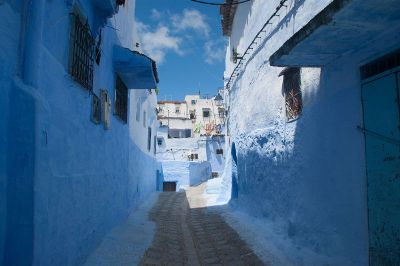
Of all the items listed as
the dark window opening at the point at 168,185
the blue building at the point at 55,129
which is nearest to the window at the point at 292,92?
the blue building at the point at 55,129

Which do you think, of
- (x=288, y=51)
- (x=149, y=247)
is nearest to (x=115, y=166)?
(x=149, y=247)

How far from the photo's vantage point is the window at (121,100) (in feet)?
29.0

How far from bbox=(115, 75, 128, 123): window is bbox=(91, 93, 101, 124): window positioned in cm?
196

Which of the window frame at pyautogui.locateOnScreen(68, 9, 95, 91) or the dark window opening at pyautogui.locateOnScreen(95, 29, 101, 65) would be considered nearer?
the window frame at pyautogui.locateOnScreen(68, 9, 95, 91)

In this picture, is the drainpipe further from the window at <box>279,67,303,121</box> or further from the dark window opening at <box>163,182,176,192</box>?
the dark window opening at <box>163,182,176,192</box>

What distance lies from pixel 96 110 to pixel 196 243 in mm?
3803

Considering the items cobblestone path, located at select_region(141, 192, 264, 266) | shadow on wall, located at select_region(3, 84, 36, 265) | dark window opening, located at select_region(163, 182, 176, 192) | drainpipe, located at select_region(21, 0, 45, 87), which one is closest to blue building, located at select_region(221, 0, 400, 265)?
cobblestone path, located at select_region(141, 192, 264, 266)

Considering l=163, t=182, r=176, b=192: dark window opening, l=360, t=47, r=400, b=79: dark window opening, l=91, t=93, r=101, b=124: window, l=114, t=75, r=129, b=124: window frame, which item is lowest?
l=163, t=182, r=176, b=192: dark window opening

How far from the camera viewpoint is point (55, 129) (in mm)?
4266

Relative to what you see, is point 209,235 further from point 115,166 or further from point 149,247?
point 115,166

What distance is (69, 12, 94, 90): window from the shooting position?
501cm

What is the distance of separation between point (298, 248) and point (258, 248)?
0.92 m

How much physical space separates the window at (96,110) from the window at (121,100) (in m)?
1.96

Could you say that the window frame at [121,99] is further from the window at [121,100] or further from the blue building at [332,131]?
the blue building at [332,131]
